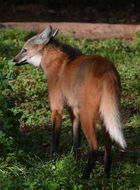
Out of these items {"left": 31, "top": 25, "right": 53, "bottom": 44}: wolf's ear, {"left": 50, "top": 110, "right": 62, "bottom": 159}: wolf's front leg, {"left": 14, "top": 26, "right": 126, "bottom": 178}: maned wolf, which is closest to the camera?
{"left": 14, "top": 26, "right": 126, "bottom": 178}: maned wolf

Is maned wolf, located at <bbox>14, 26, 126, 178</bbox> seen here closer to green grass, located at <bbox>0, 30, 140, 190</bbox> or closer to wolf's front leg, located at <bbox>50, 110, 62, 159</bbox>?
wolf's front leg, located at <bbox>50, 110, 62, 159</bbox>

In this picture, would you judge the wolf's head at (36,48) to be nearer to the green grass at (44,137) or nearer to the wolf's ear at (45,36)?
the wolf's ear at (45,36)

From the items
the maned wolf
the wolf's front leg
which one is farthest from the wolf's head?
the wolf's front leg

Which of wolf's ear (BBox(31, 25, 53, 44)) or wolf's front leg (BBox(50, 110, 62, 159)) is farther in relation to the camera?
wolf's ear (BBox(31, 25, 53, 44))

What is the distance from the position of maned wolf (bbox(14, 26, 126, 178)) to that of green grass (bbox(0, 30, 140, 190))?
0.81 ft

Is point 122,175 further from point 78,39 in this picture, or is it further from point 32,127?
point 78,39

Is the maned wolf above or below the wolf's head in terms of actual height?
below

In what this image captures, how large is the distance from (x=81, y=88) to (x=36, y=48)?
121 cm

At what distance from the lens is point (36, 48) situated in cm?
641

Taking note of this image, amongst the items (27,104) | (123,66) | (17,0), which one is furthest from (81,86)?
(17,0)

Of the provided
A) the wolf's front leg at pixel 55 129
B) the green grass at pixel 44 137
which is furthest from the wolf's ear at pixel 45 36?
the wolf's front leg at pixel 55 129

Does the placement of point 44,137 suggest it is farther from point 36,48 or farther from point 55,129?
point 36,48

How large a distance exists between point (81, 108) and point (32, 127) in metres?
1.80

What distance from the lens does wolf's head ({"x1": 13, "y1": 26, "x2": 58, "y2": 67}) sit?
250 inches
